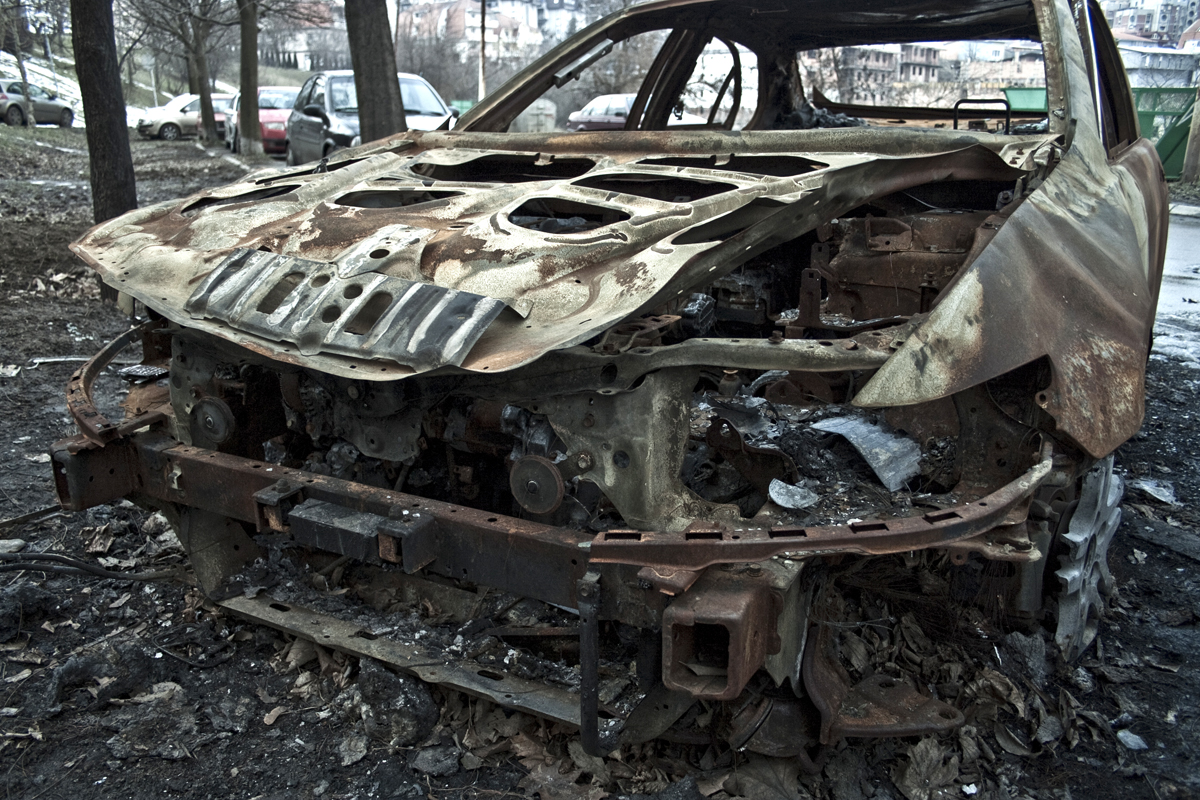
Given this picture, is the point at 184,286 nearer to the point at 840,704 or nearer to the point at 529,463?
the point at 529,463

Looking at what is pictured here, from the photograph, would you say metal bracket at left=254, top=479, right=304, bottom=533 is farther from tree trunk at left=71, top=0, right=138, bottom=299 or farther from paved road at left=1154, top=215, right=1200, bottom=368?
paved road at left=1154, top=215, right=1200, bottom=368

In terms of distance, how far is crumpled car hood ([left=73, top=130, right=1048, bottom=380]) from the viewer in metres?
2.17

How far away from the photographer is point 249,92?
698 inches

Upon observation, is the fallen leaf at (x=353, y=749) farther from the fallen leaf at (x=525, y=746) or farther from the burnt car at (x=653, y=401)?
the fallen leaf at (x=525, y=746)

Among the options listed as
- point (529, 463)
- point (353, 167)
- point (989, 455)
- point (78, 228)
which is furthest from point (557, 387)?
point (78, 228)

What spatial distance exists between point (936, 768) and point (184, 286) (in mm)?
2352

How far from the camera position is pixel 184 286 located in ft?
8.65

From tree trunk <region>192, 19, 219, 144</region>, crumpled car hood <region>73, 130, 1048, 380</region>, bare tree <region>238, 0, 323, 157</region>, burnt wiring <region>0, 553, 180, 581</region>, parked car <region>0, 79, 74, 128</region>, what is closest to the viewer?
crumpled car hood <region>73, 130, 1048, 380</region>

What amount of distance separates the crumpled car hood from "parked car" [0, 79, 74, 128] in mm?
26168

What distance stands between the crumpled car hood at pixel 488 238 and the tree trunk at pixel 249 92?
15.4 m

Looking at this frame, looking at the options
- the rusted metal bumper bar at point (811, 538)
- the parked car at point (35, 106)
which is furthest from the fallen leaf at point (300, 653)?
the parked car at point (35, 106)

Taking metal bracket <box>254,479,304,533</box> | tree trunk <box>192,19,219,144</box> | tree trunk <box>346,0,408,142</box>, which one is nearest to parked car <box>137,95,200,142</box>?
Result: tree trunk <box>192,19,219,144</box>

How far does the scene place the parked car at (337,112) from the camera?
40.7 feet

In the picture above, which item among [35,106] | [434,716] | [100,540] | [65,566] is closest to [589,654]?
[434,716]
